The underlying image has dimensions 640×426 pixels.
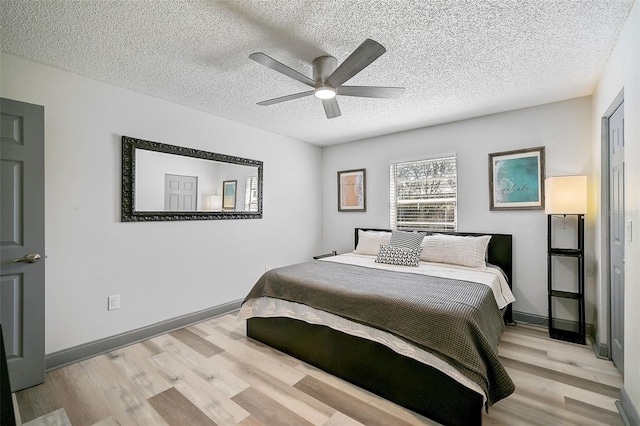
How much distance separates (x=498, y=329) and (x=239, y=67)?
304 centimetres

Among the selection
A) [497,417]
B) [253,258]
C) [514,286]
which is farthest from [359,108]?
[497,417]

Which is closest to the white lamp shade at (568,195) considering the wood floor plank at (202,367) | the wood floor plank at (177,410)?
the wood floor plank at (202,367)

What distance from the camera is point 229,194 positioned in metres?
3.65

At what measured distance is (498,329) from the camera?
2279 mm

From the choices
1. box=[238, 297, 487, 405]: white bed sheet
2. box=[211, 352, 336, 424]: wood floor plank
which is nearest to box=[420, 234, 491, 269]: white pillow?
box=[238, 297, 487, 405]: white bed sheet

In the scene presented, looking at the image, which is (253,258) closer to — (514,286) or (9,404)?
(9,404)

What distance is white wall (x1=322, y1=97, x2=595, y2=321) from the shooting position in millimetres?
2992

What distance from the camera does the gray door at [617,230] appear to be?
2135 millimetres

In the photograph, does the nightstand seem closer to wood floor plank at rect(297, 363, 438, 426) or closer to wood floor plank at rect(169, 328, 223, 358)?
wood floor plank at rect(297, 363, 438, 426)

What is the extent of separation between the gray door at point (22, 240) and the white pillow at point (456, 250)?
11.9 feet

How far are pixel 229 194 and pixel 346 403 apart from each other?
2.69 m

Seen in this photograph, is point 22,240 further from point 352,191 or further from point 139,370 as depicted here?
point 352,191

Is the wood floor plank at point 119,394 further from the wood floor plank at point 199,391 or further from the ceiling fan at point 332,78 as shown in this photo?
the ceiling fan at point 332,78

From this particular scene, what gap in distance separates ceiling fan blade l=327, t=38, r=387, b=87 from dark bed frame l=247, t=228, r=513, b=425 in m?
1.90
